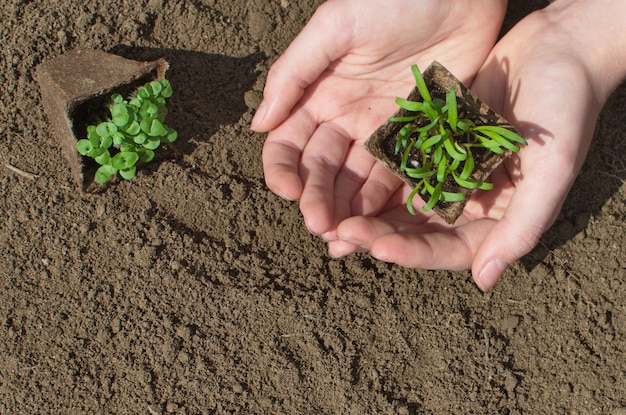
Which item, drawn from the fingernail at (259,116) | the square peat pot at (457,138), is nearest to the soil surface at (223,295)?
the fingernail at (259,116)

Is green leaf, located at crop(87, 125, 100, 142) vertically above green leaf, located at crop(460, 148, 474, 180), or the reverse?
green leaf, located at crop(460, 148, 474, 180)

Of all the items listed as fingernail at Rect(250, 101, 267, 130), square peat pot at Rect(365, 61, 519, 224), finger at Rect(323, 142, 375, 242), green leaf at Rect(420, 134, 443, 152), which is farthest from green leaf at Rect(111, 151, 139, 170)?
green leaf at Rect(420, 134, 443, 152)

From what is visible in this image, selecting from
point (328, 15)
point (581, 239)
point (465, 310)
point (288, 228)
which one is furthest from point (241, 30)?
point (581, 239)

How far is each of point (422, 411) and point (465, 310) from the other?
0.50 meters

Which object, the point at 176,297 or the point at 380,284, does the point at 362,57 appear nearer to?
the point at 380,284

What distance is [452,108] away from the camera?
96.3 inches

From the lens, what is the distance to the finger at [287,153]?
2.68m

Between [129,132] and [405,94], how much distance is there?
1.26 metres

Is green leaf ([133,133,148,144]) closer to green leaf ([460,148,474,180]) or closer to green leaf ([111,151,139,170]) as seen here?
green leaf ([111,151,139,170])

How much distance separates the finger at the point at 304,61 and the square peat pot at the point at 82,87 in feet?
1.61

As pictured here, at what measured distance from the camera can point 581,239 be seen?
10.5 ft

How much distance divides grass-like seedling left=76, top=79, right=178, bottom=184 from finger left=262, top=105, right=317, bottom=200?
1.42 ft

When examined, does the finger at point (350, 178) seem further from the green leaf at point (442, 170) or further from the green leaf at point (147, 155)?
the green leaf at point (147, 155)

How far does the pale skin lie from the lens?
8.39 feet
